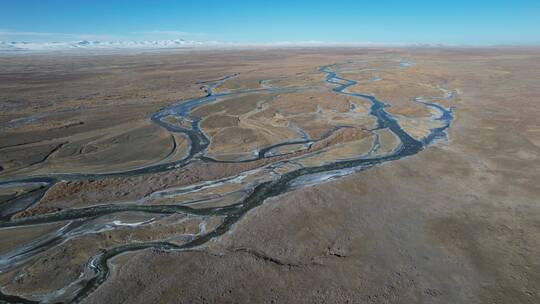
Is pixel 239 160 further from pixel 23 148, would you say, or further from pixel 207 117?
pixel 23 148

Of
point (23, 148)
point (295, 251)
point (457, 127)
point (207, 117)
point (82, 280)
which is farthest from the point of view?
point (207, 117)

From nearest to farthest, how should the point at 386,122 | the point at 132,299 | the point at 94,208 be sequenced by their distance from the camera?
the point at 132,299
the point at 94,208
the point at 386,122

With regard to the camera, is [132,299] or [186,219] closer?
[132,299]

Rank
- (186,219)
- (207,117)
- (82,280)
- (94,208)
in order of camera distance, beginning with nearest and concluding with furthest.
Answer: (82,280) → (186,219) → (94,208) → (207,117)

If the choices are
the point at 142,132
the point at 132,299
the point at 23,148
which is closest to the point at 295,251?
the point at 132,299

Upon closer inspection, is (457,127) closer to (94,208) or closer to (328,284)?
(328,284)

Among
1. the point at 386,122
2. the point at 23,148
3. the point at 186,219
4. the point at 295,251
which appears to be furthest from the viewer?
the point at 386,122

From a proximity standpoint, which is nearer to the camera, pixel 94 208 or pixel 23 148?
pixel 94 208

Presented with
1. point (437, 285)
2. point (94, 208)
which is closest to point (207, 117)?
point (94, 208)
